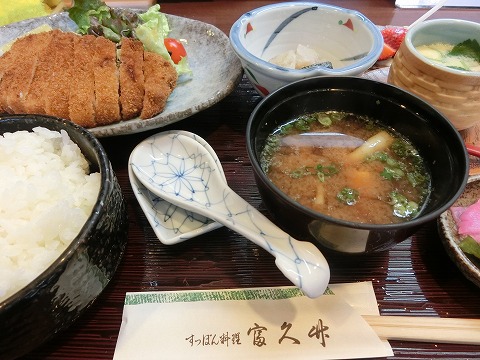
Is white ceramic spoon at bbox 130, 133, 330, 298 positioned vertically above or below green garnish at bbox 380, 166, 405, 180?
below

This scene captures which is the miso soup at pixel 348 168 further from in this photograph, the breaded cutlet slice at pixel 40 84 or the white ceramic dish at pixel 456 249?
the breaded cutlet slice at pixel 40 84

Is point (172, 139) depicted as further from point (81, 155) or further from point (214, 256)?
point (214, 256)

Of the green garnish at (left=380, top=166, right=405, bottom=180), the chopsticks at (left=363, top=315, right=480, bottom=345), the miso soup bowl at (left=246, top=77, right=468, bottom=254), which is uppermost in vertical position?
the miso soup bowl at (left=246, top=77, right=468, bottom=254)

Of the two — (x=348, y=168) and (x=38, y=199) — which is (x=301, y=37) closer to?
(x=348, y=168)

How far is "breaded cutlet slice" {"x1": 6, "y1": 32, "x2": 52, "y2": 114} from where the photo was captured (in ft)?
5.94

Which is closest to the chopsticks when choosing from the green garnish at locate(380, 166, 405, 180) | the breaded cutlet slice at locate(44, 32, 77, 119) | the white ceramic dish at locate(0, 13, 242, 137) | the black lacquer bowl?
the green garnish at locate(380, 166, 405, 180)

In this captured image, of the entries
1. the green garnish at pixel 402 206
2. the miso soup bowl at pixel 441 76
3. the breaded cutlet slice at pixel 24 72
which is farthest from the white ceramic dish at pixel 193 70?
the green garnish at pixel 402 206

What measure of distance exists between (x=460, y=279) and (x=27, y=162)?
5.26 feet

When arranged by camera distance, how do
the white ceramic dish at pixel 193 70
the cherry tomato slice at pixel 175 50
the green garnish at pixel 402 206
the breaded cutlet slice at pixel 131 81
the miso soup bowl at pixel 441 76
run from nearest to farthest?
the green garnish at pixel 402 206 → the miso soup bowl at pixel 441 76 → the white ceramic dish at pixel 193 70 → the breaded cutlet slice at pixel 131 81 → the cherry tomato slice at pixel 175 50

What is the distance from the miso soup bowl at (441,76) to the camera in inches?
61.3

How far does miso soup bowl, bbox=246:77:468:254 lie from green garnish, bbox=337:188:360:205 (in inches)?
7.5

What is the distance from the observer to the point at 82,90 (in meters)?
1.84

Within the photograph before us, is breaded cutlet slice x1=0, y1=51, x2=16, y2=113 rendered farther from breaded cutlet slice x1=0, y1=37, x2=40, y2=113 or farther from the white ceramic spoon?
the white ceramic spoon

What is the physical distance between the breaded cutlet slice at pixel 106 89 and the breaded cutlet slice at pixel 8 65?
0.41 meters
